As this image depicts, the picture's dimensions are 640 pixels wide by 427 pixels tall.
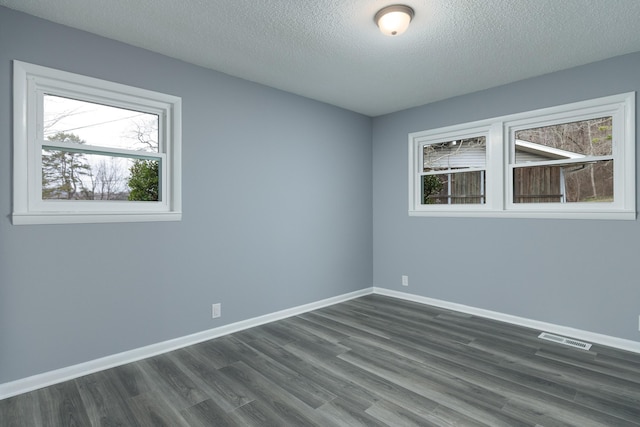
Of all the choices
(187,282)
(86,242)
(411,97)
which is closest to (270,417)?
(187,282)

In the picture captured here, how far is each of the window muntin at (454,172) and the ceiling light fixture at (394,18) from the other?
2.21m

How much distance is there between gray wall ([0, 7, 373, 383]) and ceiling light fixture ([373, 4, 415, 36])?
1709mm

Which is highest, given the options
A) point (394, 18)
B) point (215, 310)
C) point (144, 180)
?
point (394, 18)

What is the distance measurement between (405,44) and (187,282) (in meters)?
2.82

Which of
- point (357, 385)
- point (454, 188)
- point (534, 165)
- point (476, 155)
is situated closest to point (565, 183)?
point (534, 165)

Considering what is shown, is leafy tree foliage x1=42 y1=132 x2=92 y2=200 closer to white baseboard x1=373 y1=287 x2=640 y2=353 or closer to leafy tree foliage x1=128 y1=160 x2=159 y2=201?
leafy tree foliage x1=128 y1=160 x2=159 y2=201

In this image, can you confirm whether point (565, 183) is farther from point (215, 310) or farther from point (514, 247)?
point (215, 310)

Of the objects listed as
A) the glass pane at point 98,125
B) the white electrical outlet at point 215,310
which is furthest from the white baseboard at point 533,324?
the glass pane at point 98,125

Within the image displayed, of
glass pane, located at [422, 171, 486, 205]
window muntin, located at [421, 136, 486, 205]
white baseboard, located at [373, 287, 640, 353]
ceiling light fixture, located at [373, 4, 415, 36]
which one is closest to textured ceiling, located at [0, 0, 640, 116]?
ceiling light fixture, located at [373, 4, 415, 36]

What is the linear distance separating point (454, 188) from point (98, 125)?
12.6 feet

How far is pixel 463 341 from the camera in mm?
3193

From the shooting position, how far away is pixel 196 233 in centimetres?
321

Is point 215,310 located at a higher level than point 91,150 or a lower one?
lower

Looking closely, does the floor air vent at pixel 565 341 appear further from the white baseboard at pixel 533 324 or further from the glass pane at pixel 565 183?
the glass pane at pixel 565 183
